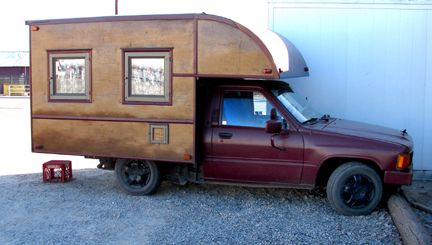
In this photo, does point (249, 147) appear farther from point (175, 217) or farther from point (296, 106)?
point (175, 217)

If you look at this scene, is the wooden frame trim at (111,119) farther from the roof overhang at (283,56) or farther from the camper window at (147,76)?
the roof overhang at (283,56)

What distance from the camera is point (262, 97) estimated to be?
7.12m

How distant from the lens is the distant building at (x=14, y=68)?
5812 cm

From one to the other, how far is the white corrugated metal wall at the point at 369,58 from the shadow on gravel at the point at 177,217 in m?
2.17

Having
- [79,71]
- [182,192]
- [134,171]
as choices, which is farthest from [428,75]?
[79,71]

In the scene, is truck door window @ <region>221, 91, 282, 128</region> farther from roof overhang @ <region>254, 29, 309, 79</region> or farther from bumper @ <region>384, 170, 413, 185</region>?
bumper @ <region>384, 170, 413, 185</region>

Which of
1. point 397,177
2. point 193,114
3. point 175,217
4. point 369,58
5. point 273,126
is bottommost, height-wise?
point 175,217

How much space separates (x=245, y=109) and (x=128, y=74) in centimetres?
178

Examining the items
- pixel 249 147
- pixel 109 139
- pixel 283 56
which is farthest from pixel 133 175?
pixel 283 56

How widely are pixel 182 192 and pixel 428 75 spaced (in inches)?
A: 188

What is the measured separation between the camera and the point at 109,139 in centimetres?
755

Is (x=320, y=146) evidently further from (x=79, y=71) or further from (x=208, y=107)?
(x=79, y=71)

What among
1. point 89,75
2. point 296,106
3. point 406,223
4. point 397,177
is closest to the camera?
point 406,223

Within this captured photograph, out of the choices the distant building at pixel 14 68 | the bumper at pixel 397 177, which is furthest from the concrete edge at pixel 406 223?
the distant building at pixel 14 68
